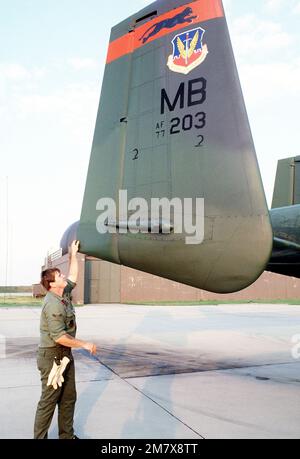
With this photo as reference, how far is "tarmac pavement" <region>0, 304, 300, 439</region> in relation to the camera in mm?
4316

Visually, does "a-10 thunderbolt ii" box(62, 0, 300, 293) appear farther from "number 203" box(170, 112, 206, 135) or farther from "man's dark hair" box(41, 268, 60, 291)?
"man's dark hair" box(41, 268, 60, 291)

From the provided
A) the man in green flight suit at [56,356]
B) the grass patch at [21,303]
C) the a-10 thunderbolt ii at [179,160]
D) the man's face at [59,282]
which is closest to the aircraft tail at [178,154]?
the a-10 thunderbolt ii at [179,160]

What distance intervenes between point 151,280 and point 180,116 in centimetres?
3252

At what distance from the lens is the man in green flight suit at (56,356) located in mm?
3441

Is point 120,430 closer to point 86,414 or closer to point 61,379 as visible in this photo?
point 86,414

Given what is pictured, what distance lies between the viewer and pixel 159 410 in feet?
16.1

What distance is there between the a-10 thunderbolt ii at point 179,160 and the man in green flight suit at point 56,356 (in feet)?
5.08

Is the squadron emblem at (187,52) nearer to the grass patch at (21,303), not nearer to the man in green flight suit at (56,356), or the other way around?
the man in green flight suit at (56,356)

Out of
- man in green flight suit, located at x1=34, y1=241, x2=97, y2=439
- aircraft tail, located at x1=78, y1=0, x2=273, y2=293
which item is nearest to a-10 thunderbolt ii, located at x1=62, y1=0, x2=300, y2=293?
aircraft tail, located at x1=78, y1=0, x2=273, y2=293

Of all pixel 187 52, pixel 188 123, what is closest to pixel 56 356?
pixel 188 123

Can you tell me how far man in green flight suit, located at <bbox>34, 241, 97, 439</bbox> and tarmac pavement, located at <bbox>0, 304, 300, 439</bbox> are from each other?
0.69 meters

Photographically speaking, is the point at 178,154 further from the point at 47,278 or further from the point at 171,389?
the point at 171,389

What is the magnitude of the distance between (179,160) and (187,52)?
1.32 meters

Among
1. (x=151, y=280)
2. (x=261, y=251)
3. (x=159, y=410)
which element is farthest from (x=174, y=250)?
(x=151, y=280)
